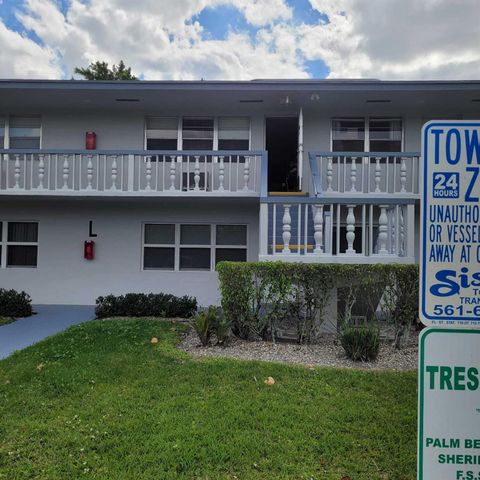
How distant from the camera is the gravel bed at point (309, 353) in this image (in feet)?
16.1

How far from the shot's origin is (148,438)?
3.13m

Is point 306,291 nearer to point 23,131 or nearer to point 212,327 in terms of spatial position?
point 212,327

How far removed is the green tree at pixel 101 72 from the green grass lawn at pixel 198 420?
26.9 m

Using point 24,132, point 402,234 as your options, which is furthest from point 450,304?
point 24,132

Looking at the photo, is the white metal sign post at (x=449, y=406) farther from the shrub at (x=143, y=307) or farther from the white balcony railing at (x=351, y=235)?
the shrub at (x=143, y=307)

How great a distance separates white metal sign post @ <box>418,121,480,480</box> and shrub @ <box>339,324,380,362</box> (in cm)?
345

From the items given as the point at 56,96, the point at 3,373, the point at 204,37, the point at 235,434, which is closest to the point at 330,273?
the point at 235,434

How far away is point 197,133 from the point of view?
10.5m

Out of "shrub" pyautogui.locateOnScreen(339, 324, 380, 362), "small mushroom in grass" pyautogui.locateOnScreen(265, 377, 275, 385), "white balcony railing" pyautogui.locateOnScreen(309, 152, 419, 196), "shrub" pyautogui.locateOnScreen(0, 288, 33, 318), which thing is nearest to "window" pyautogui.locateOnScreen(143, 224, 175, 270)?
"shrub" pyautogui.locateOnScreen(0, 288, 33, 318)

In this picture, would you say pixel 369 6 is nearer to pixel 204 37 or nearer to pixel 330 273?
pixel 204 37

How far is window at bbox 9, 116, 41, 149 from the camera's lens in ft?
34.3

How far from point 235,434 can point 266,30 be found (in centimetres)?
1559

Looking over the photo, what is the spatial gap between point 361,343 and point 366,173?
528cm

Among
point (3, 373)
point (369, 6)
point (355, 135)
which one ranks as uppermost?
point (369, 6)
